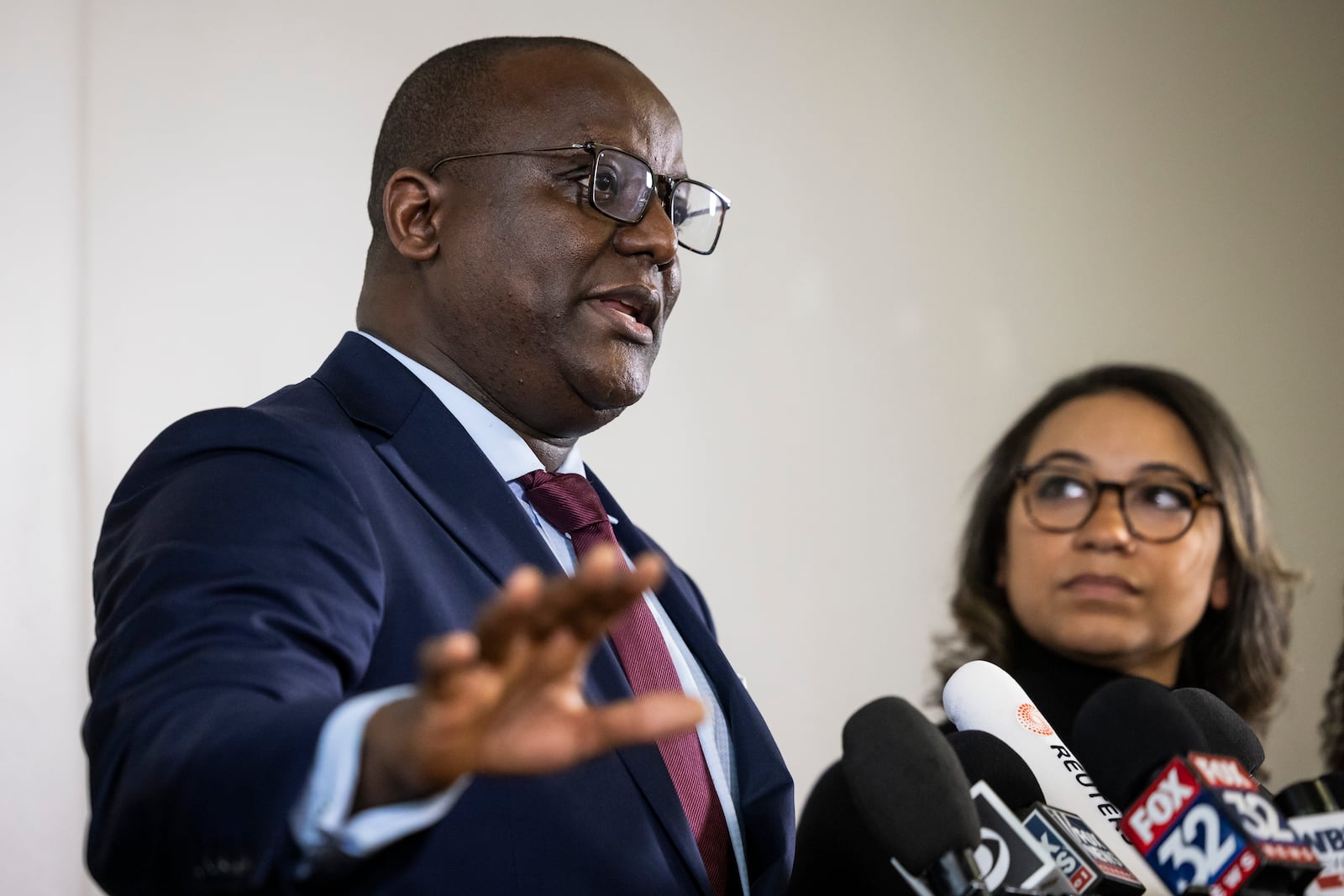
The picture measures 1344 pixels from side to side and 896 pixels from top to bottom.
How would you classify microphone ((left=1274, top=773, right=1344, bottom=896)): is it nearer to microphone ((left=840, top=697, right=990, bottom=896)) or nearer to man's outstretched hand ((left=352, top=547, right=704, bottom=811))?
microphone ((left=840, top=697, right=990, bottom=896))

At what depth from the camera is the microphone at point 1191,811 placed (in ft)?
3.39

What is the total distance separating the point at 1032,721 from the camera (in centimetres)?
150

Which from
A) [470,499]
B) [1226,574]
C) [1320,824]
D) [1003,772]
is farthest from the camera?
[1226,574]

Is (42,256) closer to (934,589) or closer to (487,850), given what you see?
(487,850)

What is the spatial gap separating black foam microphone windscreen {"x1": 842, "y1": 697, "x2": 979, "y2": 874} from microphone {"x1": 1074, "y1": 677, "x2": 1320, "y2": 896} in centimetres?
15

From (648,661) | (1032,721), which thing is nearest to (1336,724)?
(1032,721)

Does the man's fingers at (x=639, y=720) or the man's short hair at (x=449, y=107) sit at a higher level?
the man's short hair at (x=449, y=107)

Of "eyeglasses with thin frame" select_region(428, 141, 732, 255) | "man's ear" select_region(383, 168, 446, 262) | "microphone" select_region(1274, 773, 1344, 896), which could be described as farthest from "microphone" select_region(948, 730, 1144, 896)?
"man's ear" select_region(383, 168, 446, 262)

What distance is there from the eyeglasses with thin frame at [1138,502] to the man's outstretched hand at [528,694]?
1981 mm

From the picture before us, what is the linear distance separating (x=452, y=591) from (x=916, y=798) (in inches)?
20.2

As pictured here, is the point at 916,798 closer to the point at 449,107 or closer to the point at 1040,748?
the point at 1040,748

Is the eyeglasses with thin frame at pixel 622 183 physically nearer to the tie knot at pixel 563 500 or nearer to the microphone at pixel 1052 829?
the tie knot at pixel 563 500

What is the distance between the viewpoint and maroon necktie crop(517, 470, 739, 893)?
4.67 feet

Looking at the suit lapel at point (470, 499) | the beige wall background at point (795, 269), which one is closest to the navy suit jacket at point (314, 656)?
the suit lapel at point (470, 499)
